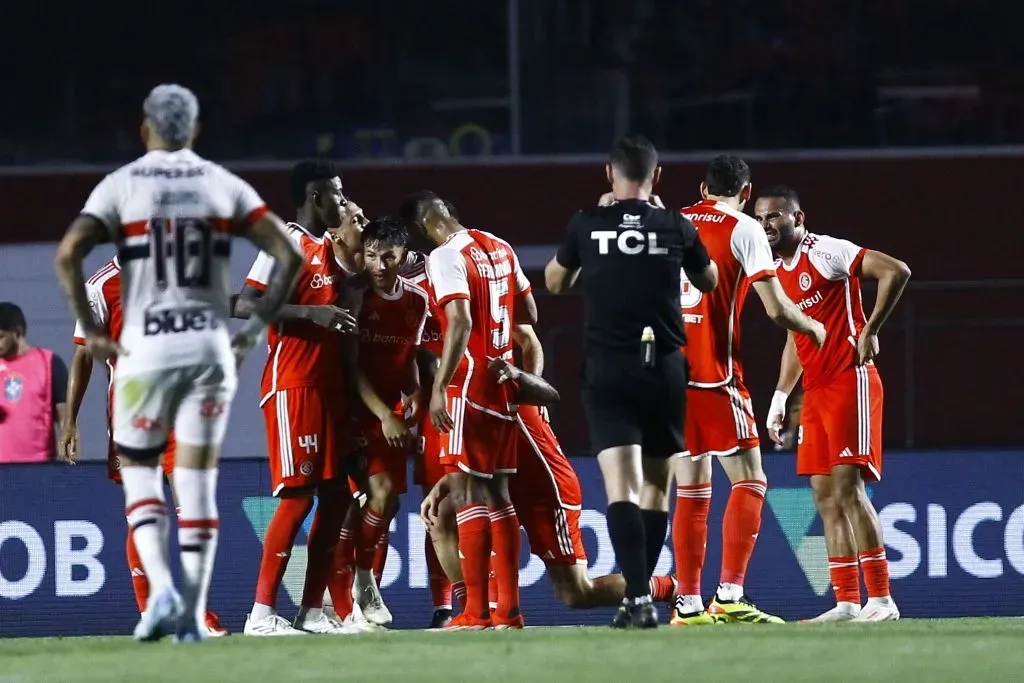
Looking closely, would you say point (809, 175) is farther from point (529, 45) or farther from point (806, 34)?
point (529, 45)

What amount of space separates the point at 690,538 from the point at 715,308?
1.05 m

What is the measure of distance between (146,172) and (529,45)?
13.9m

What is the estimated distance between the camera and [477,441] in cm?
877

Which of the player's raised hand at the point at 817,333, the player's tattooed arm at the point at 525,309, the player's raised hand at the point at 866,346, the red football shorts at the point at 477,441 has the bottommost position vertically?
the red football shorts at the point at 477,441

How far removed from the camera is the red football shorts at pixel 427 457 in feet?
32.4

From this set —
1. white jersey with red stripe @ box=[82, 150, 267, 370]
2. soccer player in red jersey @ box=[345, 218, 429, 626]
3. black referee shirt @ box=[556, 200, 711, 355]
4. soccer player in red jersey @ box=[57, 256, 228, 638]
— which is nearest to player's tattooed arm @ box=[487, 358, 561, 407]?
soccer player in red jersey @ box=[345, 218, 429, 626]

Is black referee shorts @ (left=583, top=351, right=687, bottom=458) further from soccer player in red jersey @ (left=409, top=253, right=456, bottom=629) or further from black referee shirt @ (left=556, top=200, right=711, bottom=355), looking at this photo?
soccer player in red jersey @ (left=409, top=253, right=456, bottom=629)

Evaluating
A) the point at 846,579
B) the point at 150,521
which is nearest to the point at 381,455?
the point at 846,579

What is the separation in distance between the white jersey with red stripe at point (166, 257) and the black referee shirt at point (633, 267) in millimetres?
1682

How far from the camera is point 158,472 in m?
6.71

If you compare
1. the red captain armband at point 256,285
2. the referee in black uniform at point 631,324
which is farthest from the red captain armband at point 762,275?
the red captain armband at point 256,285

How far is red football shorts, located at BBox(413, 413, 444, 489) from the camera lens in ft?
32.4

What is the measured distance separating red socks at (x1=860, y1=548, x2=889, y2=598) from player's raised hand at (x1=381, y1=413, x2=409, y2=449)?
2.31 m

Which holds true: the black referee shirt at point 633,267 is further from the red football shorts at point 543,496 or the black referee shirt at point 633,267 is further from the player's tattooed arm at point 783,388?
the player's tattooed arm at point 783,388
